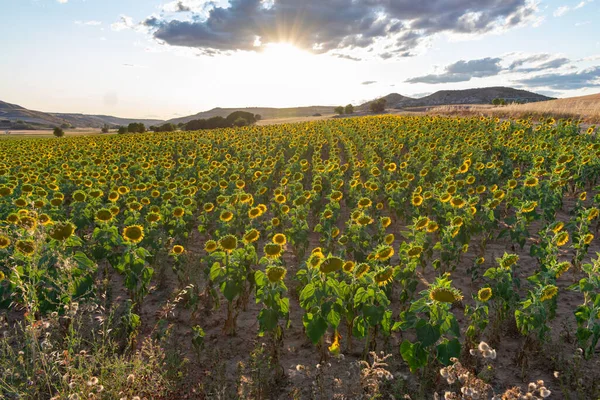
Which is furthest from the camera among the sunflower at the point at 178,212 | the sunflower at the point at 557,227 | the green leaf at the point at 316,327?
the sunflower at the point at 178,212

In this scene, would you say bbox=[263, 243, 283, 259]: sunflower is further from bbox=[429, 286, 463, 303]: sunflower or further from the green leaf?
bbox=[429, 286, 463, 303]: sunflower

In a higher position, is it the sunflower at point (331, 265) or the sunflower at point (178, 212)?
the sunflower at point (331, 265)

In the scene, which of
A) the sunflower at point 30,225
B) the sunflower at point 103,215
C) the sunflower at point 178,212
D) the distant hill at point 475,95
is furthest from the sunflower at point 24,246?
the distant hill at point 475,95

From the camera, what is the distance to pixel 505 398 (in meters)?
2.82

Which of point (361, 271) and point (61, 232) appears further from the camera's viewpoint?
point (61, 232)

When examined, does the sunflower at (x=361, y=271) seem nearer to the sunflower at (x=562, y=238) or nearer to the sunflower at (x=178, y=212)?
the sunflower at (x=562, y=238)

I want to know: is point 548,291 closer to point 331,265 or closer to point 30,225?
point 331,265

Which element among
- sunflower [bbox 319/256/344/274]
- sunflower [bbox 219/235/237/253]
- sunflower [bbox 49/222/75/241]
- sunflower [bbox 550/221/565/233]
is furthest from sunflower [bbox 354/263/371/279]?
sunflower [bbox 49/222/75/241]

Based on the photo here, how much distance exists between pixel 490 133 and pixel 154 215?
58.8 feet

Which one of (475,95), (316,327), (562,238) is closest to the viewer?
(316,327)

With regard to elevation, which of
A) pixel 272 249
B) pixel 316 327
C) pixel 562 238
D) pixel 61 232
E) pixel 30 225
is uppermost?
pixel 30 225

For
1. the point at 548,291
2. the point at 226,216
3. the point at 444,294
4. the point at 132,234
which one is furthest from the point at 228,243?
the point at 548,291

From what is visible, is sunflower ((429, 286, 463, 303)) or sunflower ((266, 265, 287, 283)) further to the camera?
sunflower ((266, 265, 287, 283))

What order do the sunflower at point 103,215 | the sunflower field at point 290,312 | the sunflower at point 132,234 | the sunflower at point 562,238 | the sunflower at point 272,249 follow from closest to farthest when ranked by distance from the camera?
the sunflower field at point 290,312 → the sunflower at point 272,249 → the sunflower at point 132,234 → the sunflower at point 562,238 → the sunflower at point 103,215
